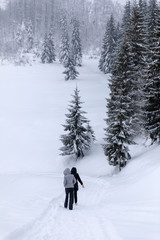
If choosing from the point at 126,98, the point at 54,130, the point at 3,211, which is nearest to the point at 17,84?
the point at 54,130

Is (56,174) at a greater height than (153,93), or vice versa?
(153,93)

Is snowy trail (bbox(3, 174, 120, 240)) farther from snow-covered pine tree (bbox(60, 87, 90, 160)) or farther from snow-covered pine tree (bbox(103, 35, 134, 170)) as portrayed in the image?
snow-covered pine tree (bbox(60, 87, 90, 160))

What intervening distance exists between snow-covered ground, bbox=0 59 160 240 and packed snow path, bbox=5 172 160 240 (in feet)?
0.09

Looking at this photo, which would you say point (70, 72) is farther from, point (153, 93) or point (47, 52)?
point (153, 93)

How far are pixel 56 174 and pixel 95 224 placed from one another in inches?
595

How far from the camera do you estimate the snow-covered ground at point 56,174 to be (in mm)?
7617

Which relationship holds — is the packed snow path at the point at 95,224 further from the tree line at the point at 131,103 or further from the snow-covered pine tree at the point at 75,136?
the snow-covered pine tree at the point at 75,136

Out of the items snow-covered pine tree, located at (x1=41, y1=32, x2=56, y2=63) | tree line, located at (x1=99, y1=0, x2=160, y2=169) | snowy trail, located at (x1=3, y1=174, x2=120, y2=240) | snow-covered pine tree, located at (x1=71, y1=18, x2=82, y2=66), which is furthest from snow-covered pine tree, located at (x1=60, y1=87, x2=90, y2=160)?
snow-covered pine tree, located at (x1=41, y1=32, x2=56, y2=63)

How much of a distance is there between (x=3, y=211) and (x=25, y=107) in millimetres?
38878

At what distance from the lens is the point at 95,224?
7.98 m

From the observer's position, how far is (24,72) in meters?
64.7

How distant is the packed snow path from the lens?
6.80 metres

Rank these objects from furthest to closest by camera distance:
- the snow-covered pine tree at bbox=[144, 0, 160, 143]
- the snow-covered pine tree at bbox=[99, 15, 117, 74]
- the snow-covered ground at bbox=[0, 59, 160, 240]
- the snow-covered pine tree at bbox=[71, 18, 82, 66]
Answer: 1. the snow-covered pine tree at bbox=[71, 18, 82, 66]
2. the snow-covered pine tree at bbox=[99, 15, 117, 74]
3. the snow-covered pine tree at bbox=[144, 0, 160, 143]
4. the snow-covered ground at bbox=[0, 59, 160, 240]

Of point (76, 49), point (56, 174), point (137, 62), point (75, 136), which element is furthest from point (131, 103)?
point (76, 49)
